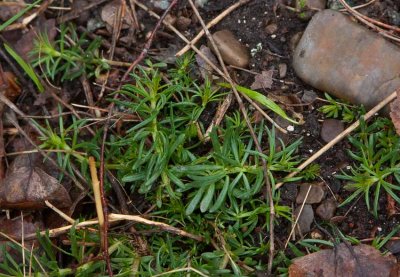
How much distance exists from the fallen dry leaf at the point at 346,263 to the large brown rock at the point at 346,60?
2.64 feet

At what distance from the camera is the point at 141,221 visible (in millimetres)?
3252

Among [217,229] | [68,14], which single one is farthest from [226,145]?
[68,14]

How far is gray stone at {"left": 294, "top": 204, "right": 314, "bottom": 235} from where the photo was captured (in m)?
3.26

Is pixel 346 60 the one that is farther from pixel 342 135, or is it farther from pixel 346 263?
pixel 346 263

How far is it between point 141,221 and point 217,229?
411 millimetres

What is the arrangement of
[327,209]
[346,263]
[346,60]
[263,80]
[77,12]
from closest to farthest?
1. [346,263]
2. [327,209]
3. [346,60]
4. [263,80]
5. [77,12]

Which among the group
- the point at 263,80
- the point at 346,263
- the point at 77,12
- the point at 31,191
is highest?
the point at 77,12

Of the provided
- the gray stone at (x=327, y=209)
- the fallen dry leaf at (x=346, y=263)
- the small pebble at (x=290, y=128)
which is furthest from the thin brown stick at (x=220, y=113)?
the fallen dry leaf at (x=346, y=263)

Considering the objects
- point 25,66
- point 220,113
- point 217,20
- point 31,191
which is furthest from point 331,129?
point 25,66

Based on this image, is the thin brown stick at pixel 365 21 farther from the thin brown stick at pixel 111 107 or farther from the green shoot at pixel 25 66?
the green shoot at pixel 25 66

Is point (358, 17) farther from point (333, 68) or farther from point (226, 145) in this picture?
point (226, 145)

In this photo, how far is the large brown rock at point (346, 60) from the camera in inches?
130

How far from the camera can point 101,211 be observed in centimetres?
329

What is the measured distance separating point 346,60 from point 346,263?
1.11 meters
